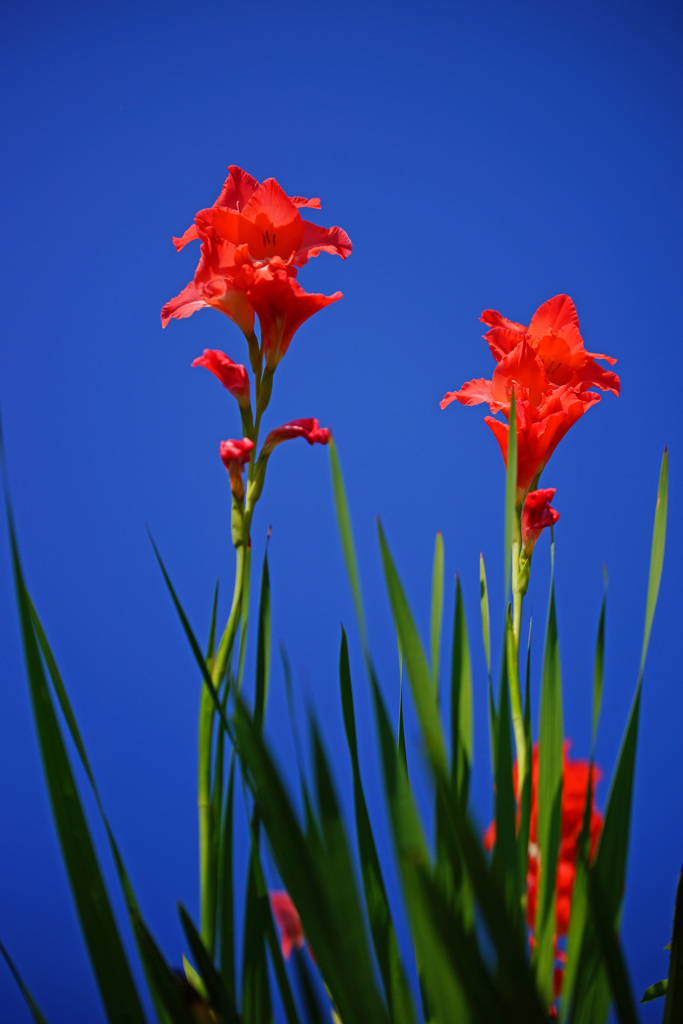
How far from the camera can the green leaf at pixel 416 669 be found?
22 cm

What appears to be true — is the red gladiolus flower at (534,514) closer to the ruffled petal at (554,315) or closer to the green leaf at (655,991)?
the ruffled petal at (554,315)

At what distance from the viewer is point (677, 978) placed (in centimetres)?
28

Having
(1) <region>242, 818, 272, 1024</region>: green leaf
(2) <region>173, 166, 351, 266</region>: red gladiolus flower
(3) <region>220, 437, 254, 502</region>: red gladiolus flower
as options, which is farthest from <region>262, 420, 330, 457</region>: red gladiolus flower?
(1) <region>242, 818, 272, 1024</region>: green leaf

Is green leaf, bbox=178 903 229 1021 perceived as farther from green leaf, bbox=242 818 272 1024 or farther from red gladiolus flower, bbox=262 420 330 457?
red gladiolus flower, bbox=262 420 330 457

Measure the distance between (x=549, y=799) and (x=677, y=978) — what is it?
0.10 meters

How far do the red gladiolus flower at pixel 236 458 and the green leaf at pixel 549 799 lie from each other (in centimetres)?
20

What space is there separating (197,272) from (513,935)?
0.44m

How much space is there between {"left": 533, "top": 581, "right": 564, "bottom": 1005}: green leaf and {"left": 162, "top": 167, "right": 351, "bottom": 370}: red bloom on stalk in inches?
10.0

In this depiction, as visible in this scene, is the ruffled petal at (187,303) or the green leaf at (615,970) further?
the ruffled petal at (187,303)

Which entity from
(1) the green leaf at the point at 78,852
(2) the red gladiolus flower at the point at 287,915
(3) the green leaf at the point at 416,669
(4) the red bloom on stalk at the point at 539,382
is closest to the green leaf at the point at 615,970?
(3) the green leaf at the point at 416,669

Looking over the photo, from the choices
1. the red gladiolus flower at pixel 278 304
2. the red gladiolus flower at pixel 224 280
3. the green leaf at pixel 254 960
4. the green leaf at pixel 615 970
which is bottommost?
the green leaf at pixel 615 970

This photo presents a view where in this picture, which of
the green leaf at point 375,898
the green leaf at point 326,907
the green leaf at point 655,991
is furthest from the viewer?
the green leaf at point 655,991

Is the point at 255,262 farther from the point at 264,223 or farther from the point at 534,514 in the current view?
the point at 534,514

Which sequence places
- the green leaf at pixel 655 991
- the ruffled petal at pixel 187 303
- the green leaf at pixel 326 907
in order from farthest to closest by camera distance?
the ruffled petal at pixel 187 303 < the green leaf at pixel 655 991 < the green leaf at pixel 326 907
